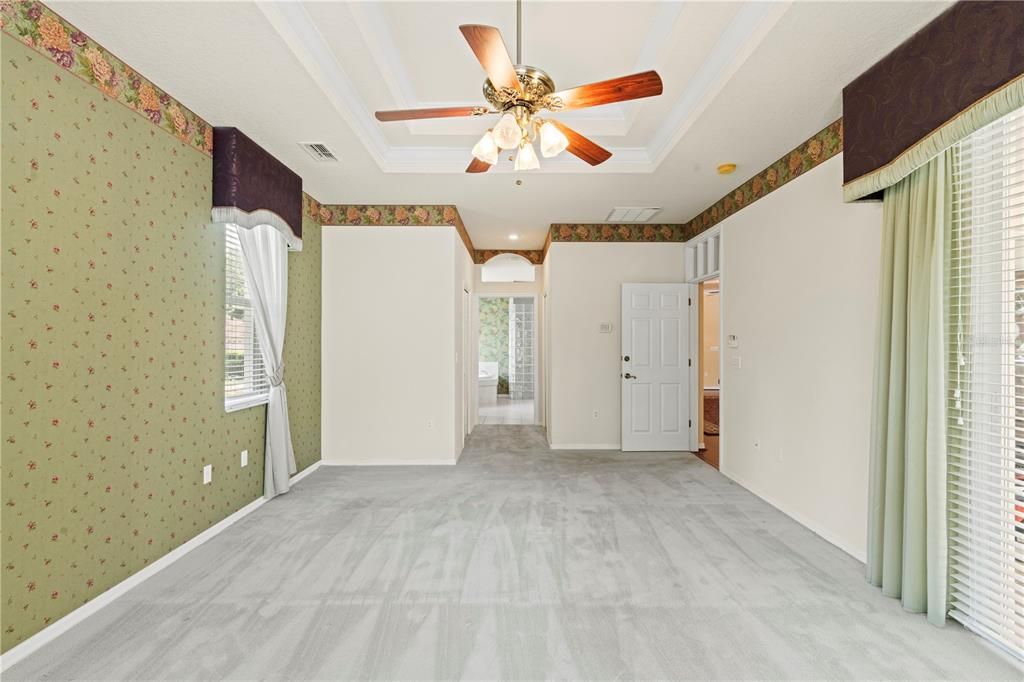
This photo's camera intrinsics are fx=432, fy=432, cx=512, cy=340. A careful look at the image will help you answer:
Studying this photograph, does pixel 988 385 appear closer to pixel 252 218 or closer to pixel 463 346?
pixel 252 218

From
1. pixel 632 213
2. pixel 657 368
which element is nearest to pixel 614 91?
pixel 632 213

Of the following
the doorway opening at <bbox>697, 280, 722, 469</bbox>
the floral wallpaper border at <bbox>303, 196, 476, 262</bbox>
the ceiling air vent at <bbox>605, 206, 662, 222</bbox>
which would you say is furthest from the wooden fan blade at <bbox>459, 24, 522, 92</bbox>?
the doorway opening at <bbox>697, 280, 722, 469</bbox>

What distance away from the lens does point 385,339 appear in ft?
15.1

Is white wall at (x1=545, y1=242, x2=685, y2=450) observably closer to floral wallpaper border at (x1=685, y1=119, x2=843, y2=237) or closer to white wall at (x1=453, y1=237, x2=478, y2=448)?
floral wallpaper border at (x1=685, y1=119, x2=843, y2=237)

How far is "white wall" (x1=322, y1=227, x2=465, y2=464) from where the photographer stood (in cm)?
459

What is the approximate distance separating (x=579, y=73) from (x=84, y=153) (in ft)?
8.85

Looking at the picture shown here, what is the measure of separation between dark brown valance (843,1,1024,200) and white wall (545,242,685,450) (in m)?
2.95

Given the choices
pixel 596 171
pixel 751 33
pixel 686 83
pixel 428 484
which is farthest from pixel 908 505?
pixel 428 484

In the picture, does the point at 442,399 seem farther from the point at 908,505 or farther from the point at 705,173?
the point at 908,505

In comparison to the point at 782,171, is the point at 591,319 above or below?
below

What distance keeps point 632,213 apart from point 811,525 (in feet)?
10.9

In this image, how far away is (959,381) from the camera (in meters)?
1.95

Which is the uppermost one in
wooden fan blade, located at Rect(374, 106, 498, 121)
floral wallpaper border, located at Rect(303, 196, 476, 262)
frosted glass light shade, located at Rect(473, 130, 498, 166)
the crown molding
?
the crown molding

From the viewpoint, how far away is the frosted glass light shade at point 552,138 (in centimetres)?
194
